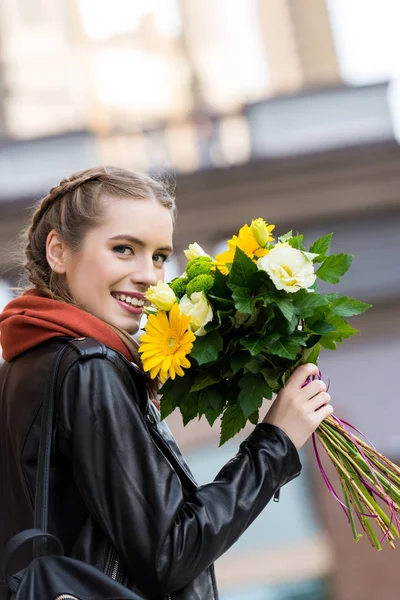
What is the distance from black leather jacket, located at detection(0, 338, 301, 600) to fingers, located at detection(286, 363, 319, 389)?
10cm

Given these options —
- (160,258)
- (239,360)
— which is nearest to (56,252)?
(160,258)

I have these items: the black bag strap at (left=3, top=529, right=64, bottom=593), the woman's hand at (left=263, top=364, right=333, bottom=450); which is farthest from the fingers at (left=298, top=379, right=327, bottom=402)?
the black bag strap at (left=3, top=529, right=64, bottom=593)

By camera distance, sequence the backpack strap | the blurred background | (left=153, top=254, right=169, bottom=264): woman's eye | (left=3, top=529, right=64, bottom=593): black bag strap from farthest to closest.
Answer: the blurred background < (left=153, top=254, right=169, bottom=264): woman's eye < the backpack strap < (left=3, top=529, right=64, bottom=593): black bag strap

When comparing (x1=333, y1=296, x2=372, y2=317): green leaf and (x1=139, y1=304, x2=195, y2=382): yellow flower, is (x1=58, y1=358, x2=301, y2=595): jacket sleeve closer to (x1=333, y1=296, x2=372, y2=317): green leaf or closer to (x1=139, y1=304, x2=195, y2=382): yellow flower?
(x1=139, y1=304, x2=195, y2=382): yellow flower

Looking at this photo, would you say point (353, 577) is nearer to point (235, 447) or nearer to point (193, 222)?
point (235, 447)

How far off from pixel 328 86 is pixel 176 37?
1625 millimetres

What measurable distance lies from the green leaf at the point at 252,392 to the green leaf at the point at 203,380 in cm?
5

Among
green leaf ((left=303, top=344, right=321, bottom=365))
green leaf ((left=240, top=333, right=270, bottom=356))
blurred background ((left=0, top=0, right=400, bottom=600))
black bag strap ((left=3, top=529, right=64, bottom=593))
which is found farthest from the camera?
blurred background ((left=0, top=0, right=400, bottom=600))

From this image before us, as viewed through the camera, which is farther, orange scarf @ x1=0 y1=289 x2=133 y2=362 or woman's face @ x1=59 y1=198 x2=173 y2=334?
woman's face @ x1=59 y1=198 x2=173 y2=334

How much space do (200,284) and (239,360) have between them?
151mm

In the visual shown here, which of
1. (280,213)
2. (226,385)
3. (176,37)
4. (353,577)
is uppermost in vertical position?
(176,37)

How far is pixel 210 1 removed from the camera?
932 centimetres

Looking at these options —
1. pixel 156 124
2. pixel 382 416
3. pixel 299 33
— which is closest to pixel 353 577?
pixel 382 416

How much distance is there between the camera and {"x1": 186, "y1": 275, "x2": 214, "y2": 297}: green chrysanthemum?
163 centimetres
